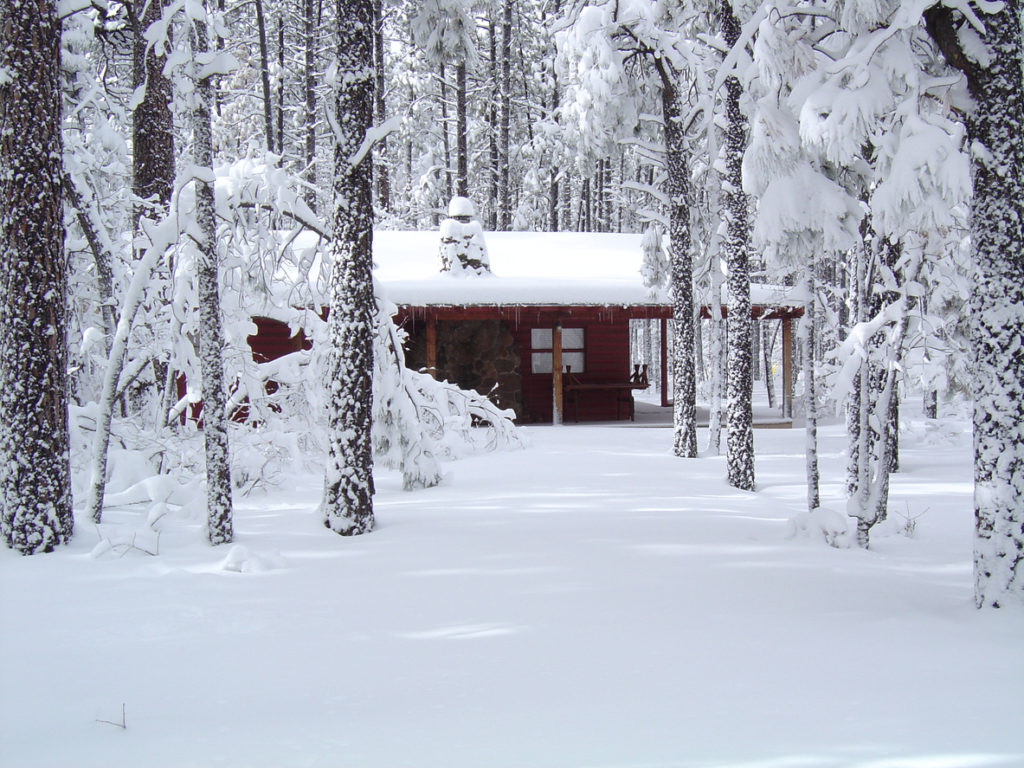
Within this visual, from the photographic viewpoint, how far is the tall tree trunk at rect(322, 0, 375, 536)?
25.5ft

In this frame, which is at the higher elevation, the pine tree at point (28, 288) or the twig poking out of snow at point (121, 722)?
the pine tree at point (28, 288)

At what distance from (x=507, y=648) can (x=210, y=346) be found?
13.0 feet

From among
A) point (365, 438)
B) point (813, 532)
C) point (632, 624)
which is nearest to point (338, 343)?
point (365, 438)

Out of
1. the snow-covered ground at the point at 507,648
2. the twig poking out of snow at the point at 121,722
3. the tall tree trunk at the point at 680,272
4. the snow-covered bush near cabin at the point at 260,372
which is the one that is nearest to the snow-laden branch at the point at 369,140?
the snow-covered bush near cabin at the point at 260,372

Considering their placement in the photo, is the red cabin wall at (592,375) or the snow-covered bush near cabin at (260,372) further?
the red cabin wall at (592,375)

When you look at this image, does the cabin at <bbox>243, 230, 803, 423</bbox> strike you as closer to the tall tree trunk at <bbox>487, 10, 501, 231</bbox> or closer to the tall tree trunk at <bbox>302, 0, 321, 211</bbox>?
the tall tree trunk at <bbox>302, 0, 321, 211</bbox>

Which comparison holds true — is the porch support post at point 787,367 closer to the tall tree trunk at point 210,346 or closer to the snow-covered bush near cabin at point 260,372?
the snow-covered bush near cabin at point 260,372

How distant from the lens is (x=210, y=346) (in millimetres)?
7285

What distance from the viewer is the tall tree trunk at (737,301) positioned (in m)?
11.9

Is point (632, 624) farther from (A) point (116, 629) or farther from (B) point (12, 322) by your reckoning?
(B) point (12, 322)

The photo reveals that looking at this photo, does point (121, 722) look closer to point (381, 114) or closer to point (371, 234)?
point (371, 234)

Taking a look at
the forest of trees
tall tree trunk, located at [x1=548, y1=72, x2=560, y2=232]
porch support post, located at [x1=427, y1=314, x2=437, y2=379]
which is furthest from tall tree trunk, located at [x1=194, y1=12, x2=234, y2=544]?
tall tree trunk, located at [x1=548, y1=72, x2=560, y2=232]

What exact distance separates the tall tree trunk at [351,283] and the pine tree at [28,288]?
7.62 feet

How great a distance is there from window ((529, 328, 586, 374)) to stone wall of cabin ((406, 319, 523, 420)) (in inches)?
60.0
